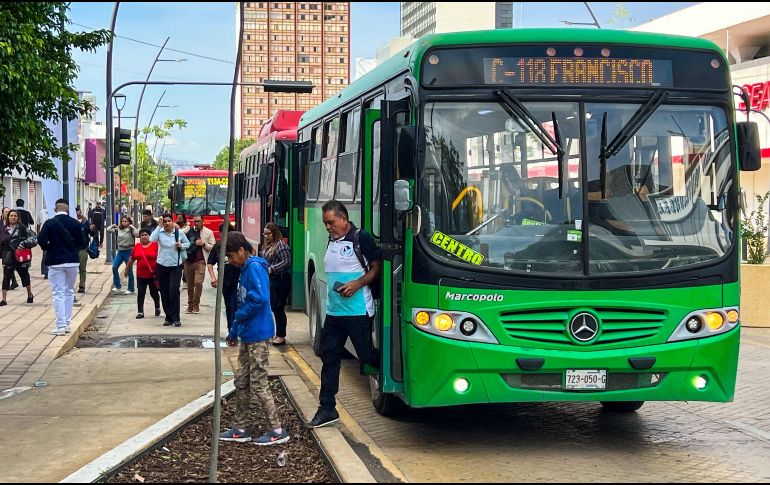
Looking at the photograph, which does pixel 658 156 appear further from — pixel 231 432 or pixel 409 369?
pixel 231 432

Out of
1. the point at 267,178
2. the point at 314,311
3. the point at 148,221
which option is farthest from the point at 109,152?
the point at 314,311

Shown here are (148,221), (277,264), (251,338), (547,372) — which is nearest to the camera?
(547,372)

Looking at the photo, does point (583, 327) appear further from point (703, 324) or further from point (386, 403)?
point (386, 403)

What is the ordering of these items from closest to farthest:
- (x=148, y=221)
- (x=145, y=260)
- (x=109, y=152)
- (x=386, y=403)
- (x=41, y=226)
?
(x=386, y=403) → (x=145, y=260) → (x=148, y=221) → (x=41, y=226) → (x=109, y=152)

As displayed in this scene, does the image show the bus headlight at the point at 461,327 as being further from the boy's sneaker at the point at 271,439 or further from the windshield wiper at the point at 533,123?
the boy's sneaker at the point at 271,439

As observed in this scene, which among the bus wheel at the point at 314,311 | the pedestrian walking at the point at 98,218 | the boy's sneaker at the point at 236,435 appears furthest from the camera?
the pedestrian walking at the point at 98,218

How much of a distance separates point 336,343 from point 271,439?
92 centimetres

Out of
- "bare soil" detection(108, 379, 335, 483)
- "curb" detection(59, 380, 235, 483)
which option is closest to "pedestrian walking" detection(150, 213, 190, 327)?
"curb" detection(59, 380, 235, 483)

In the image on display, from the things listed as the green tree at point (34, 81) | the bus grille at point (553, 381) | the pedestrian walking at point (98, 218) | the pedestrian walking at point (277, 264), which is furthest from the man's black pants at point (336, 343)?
the pedestrian walking at point (98, 218)

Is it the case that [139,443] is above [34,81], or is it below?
below

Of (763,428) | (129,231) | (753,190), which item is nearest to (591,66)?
(763,428)

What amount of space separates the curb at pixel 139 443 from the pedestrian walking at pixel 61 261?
5146 millimetres

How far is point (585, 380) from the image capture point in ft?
23.8

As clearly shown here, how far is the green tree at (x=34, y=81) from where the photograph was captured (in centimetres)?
916
